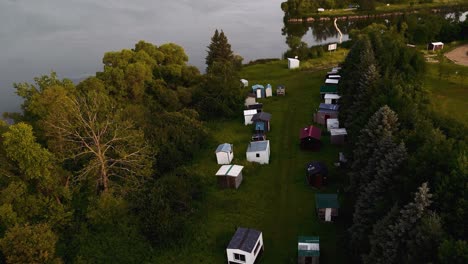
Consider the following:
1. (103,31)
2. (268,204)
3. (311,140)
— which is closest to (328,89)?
(311,140)

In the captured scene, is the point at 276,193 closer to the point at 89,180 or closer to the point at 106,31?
the point at 89,180

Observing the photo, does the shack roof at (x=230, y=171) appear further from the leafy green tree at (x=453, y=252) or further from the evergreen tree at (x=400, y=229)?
the leafy green tree at (x=453, y=252)

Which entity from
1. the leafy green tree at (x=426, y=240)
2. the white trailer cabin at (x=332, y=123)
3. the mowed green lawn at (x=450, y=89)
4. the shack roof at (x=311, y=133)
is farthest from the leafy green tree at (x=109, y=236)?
the mowed green lawn at (x=450, y=89)

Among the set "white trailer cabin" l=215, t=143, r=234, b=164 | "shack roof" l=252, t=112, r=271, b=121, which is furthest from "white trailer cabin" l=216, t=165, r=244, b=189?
"shack roof" l=252, t=112, r=271, b=121

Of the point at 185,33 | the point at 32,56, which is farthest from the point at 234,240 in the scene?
the point at 185,33

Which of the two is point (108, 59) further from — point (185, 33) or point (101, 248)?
point (185, 33)
